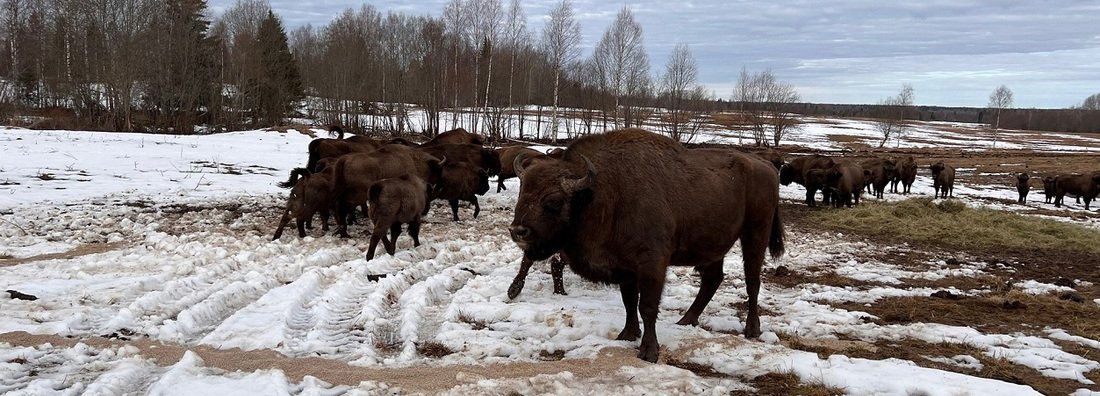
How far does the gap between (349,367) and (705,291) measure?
11.7 ft

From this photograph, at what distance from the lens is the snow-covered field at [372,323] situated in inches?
179

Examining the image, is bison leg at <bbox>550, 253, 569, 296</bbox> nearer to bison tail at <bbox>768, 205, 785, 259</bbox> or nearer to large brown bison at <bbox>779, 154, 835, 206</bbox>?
bison tail at <bbox>768, 205, 785, 259</bbox>

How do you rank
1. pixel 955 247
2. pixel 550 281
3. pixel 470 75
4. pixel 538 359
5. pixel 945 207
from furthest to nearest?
1. pixel 470 75
2. pixel 945 207
3. pixel 955 247
4. pixel 550 281
5. pixel 538 359

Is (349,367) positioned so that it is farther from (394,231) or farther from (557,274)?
(394,231)

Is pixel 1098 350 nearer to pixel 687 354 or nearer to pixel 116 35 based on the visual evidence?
pixel 687 354

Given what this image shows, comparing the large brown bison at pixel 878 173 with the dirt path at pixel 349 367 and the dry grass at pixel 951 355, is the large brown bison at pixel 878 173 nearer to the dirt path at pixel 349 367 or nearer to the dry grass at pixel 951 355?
the dry grass at pixel 951 355

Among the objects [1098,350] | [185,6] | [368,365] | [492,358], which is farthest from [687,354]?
[185,6]

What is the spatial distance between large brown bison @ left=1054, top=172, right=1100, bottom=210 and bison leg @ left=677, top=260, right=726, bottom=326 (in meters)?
25.8

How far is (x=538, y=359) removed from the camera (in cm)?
517

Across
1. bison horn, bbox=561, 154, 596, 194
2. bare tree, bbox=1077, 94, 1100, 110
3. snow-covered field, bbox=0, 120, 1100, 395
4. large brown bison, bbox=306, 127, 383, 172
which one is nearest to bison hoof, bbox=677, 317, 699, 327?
snow-covered field, bbox=0, 120, 1100, 395

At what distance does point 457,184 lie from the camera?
43.1 feet

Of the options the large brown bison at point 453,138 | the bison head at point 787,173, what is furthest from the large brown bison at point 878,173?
the large brown bison at point 453,138

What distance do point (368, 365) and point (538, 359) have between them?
1.36 metres

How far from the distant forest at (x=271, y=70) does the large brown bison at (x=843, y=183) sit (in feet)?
Result: 79.5
